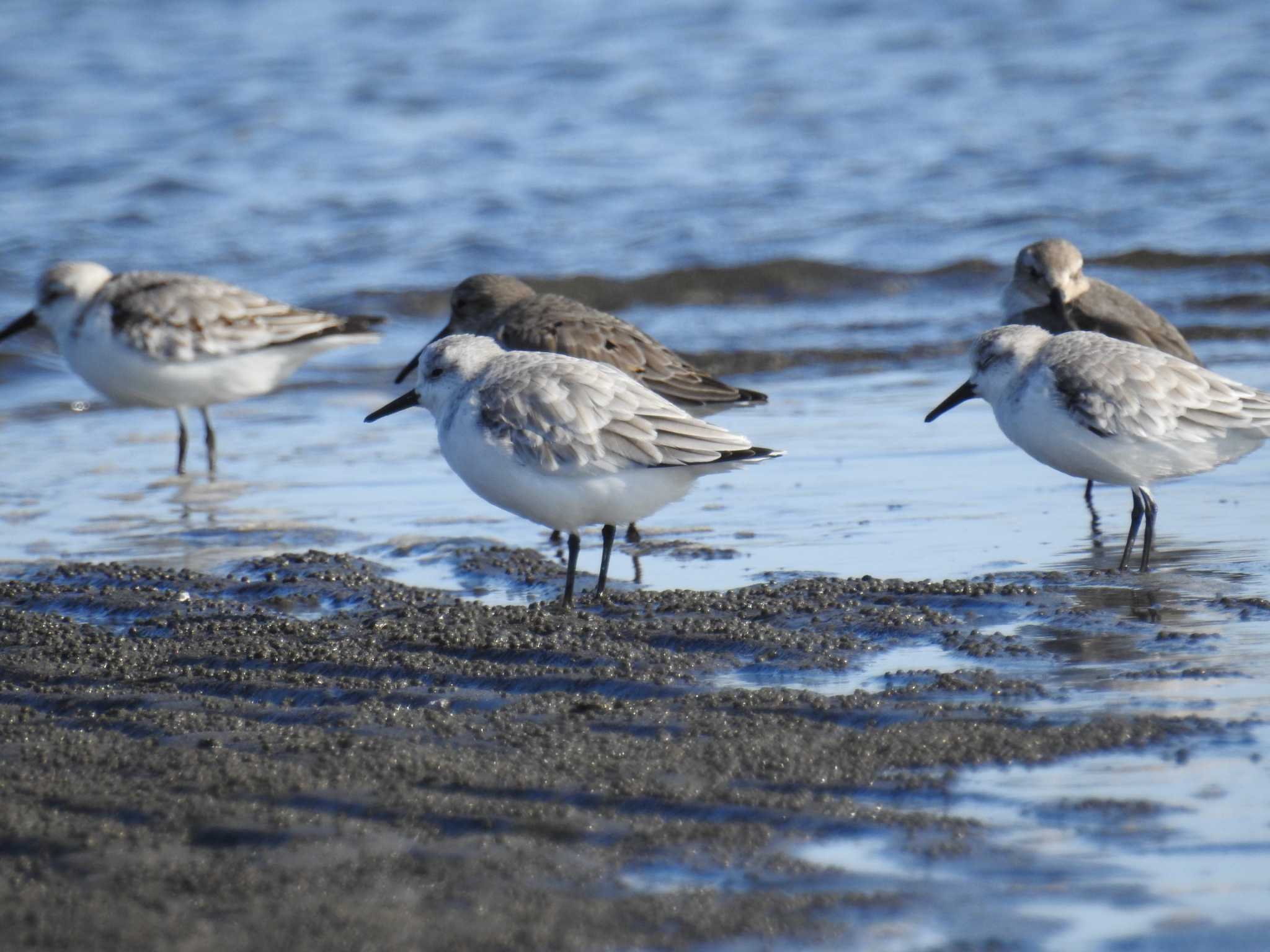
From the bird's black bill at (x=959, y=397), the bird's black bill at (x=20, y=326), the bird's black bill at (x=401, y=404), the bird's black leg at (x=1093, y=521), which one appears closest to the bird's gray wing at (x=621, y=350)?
the bird's black bill at (x=959, y=397)

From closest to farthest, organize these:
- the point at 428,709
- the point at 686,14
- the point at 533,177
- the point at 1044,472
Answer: the point at 428,709, the point at 1044,472, the point at 533,177, the point at 686,14

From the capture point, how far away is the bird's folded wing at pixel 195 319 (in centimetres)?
967

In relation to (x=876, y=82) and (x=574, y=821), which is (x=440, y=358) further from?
(x=876, y=82)

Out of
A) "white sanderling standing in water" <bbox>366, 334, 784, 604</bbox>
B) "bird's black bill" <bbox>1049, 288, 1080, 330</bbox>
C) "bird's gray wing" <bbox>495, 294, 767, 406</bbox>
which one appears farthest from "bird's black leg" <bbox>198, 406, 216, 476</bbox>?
"bird's black bill" <bbox>1049, 288, 1080, 330</bbox>

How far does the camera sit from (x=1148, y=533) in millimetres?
6082

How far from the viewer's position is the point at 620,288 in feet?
44.2

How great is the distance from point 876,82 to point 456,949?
17273mm

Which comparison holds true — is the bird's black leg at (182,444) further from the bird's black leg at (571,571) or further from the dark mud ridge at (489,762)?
the bird's black leg at (571,571)

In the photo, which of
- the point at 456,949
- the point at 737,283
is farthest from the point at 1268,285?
the point at 456,949

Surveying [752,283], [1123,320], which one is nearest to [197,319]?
[752,283]

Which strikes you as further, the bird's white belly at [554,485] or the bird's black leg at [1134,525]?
the bird's black leg at [1134,525]

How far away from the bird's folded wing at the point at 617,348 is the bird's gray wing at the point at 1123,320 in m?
1.89

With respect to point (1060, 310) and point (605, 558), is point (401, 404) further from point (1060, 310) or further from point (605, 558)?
point (1060, 310)

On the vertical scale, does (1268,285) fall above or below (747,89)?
below
